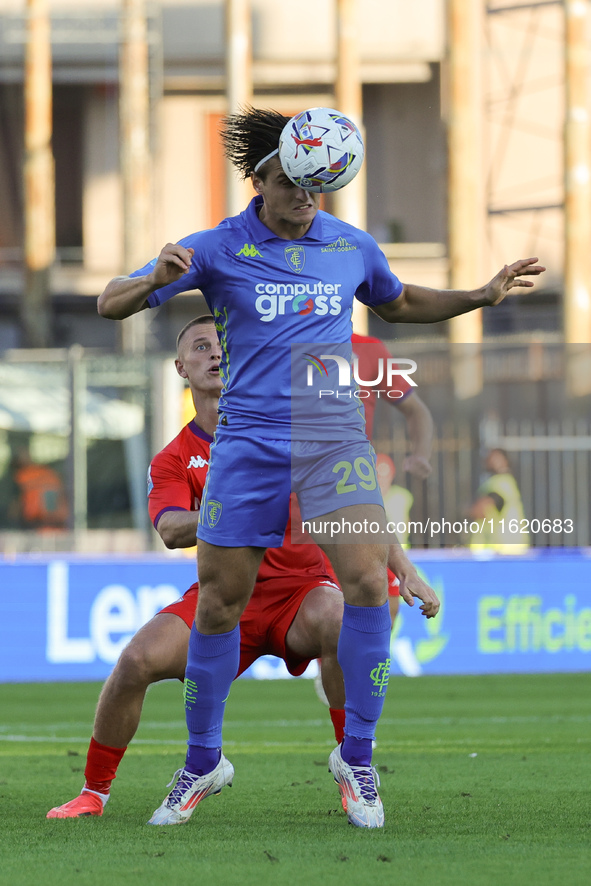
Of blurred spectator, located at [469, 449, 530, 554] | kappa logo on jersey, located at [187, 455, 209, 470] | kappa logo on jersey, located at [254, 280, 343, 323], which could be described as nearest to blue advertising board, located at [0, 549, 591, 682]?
blurred spectator, located at [469, 449, 530, 554]

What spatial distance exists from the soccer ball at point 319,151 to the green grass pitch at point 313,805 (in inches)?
76.4

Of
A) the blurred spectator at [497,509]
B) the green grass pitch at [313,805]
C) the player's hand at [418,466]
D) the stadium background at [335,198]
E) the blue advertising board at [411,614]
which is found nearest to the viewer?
the green grass pitch at [313,805]

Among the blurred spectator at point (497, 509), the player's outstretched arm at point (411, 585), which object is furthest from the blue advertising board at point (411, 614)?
the player's outstretched arm at point (411, 585)

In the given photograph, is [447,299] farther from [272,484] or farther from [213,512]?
[213,512]

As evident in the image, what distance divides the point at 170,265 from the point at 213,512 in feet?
2.50

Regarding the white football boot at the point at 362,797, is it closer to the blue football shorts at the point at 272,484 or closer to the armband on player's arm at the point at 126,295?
the blue football shorts at the point at 272,484

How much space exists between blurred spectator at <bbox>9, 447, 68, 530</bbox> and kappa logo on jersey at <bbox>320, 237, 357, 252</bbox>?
11.4 m

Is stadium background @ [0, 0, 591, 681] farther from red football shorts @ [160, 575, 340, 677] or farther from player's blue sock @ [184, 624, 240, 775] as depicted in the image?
player's blue sock @ [184, 624, 240, 775]

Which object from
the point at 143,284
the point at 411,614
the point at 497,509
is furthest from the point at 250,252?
the point at 497,509

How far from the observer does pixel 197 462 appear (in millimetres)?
5199

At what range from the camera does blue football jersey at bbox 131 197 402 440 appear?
4422 millimetres

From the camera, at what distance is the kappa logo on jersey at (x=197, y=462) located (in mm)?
5188

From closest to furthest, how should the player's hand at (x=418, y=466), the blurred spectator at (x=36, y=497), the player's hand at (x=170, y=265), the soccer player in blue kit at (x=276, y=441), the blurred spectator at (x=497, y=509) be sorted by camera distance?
the player's hand at (x=170, y=265) → the soccer player in blue kit at (x=276, y=441) → the player's hand at (x=418, y=466) → the blurred spectator at (x=497, y=509) → the blurred spectator at (x=36, y=497)

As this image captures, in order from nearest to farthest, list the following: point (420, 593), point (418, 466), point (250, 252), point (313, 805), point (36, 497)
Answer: point (250, 252)
point (420, 593)
point (313, 805)
point (418, 466)
point (36, 497)
